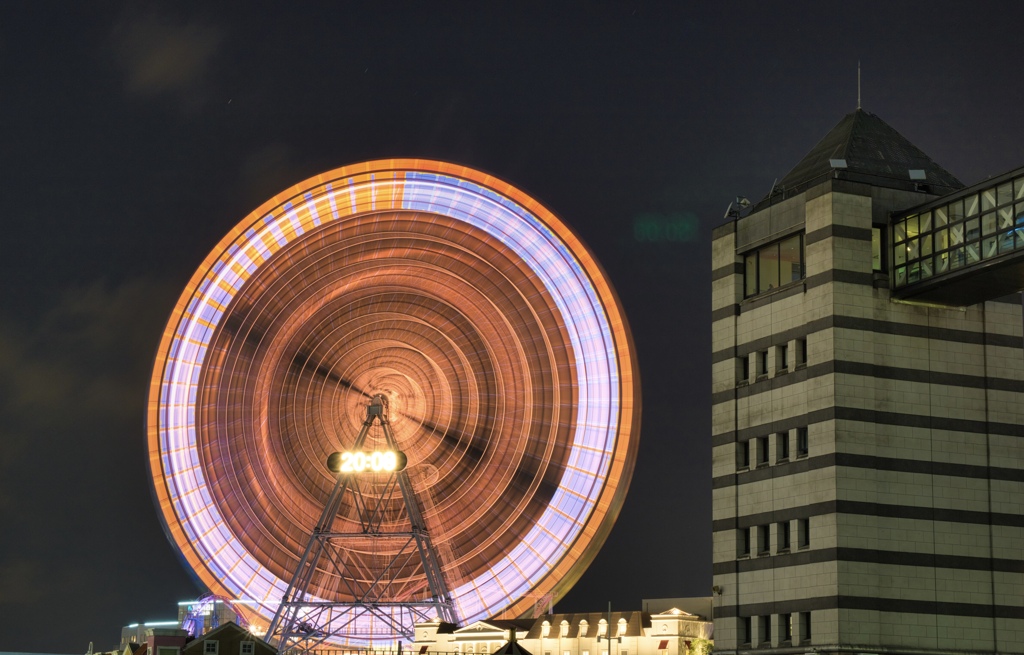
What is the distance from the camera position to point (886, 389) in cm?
5734

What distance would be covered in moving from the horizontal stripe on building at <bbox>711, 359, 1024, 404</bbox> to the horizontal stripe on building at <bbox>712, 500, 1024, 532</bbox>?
→ 4376mm

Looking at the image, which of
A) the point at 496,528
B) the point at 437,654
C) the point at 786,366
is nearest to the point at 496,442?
the point at 496,528

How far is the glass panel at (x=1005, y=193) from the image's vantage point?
53469mm

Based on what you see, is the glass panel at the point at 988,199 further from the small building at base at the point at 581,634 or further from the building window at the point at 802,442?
the small building at base at the point at 581,634

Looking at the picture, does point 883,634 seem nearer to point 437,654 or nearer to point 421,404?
point 437,654

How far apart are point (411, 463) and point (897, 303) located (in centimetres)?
3239

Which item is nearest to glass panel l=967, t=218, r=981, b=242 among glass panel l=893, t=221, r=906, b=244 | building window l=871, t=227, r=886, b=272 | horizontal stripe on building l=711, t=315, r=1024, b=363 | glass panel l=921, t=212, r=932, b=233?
glass panel l=921, t=212, r=932, b=233

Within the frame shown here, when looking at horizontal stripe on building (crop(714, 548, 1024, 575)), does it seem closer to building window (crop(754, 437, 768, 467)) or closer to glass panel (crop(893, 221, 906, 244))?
building window (crop(754, 437, 768, 467))

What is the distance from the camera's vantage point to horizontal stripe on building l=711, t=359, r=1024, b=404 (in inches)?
2247

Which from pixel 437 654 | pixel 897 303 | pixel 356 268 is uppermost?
pixel 356 268

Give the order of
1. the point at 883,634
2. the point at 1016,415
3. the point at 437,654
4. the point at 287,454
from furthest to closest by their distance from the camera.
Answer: the point at 287,454 → the point at 437,654 → the point at 1016,415 → the point at 883,634

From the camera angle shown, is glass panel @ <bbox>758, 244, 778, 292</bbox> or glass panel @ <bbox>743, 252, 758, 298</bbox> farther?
glass panel @ <bbox>743, 252, 758, 298</bbox>

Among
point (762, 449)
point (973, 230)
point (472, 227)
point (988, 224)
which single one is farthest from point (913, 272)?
point (472, 227)

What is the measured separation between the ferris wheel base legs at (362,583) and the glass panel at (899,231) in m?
29.7
